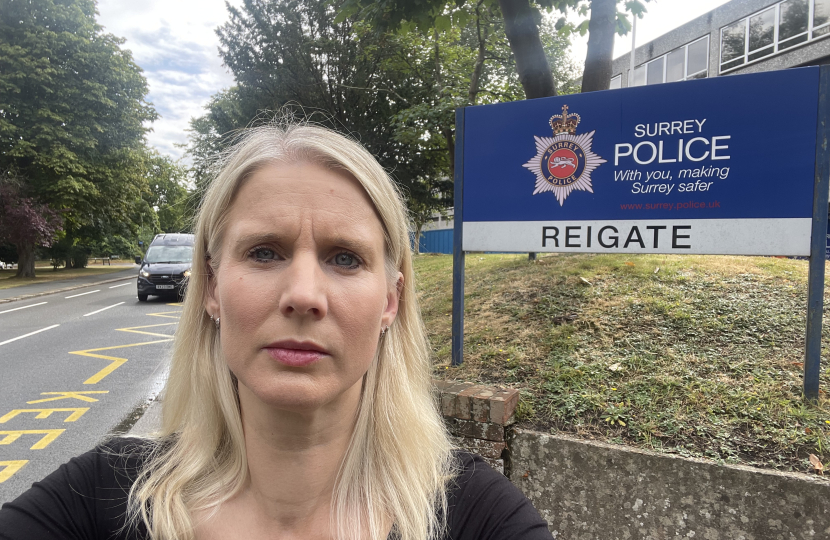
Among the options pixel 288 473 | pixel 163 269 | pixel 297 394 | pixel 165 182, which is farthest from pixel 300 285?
pixel 165 182

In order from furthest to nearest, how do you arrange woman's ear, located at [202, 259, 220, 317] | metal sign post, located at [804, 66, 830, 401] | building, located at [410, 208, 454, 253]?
building, located at [410, 208, 454, 253] < metal sign post, located at [804, 66, 830, 401] < woman's ear, located at [202, 259, 220, 317]

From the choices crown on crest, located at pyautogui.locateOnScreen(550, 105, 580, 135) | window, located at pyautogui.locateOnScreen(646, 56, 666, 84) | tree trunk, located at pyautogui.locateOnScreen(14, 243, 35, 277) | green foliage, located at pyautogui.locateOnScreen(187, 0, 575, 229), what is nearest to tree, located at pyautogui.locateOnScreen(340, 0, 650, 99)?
crown on crest, located at pyautogui.locateOnScreen(550, 105, 580, 135)

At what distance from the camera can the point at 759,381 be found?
→ 305 centimetres

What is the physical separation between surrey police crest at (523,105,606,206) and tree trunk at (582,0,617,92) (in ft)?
8.37

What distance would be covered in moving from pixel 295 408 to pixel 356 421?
32 centimetres

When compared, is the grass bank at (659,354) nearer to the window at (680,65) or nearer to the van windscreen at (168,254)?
the van windscreen at (168,254)

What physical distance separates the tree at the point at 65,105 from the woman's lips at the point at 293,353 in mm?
27009

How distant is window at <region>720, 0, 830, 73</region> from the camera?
1966cm

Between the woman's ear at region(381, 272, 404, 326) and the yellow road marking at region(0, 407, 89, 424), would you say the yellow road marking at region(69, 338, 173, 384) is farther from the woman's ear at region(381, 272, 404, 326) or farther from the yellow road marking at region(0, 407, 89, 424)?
the woman's ear at region(381, 272, 404, 326)

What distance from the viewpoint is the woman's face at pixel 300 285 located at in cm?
130

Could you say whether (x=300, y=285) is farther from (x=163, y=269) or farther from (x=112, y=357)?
(x=163, y=269)

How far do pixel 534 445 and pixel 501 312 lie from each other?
199 centimetres

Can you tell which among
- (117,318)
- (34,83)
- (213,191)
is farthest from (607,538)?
(34,83)

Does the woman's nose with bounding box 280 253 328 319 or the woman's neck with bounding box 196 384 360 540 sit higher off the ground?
the woman's nose with bounding box 280 253 328 319
